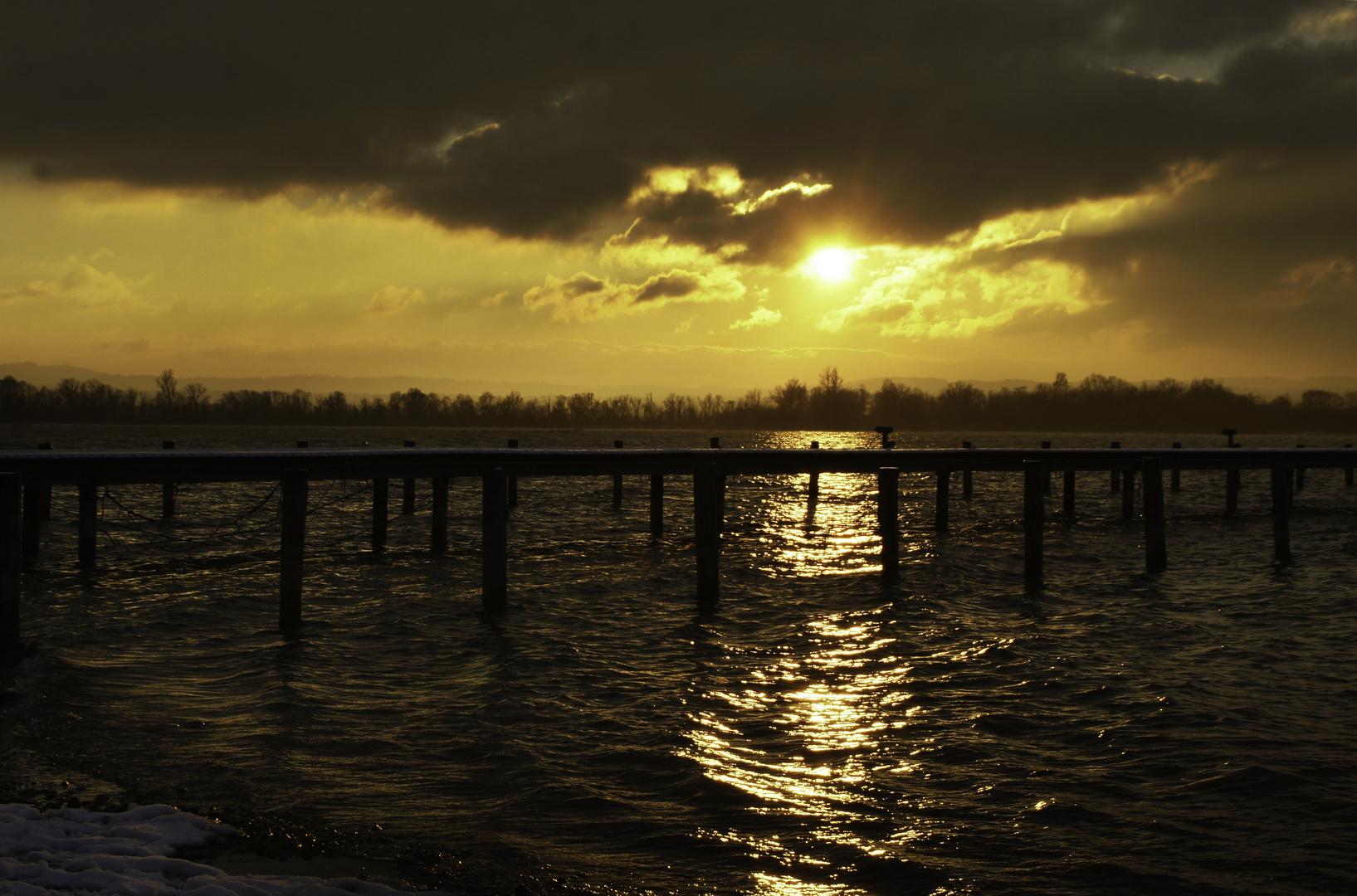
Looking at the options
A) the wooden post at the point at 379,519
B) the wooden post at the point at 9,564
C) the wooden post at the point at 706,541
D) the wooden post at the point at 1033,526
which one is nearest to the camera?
the wooden post at the point at 9,564

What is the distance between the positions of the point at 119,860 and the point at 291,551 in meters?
9.13

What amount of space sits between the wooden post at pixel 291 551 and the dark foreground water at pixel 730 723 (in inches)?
22.6

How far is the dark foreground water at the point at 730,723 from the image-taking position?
288 inches

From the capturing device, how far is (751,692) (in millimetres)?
11781

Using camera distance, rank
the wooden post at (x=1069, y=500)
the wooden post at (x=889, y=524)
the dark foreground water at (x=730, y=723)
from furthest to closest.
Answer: the wooden post at (x=1069, y=500), the wooden post at (x=889, y=524), the dark foreground water at (x=730, y=723)

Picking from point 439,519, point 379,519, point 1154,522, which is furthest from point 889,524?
point 379,519

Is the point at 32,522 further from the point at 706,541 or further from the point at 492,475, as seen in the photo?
the point at 706,541

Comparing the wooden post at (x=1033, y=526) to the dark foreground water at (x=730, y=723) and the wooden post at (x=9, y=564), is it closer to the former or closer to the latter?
the dark foreground water at (x=730, y=723)

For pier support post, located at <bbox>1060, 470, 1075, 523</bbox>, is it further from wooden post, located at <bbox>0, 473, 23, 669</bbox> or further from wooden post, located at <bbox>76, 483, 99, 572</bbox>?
wooden post, located at <bbox>0, 473, 23, 669</bbox>

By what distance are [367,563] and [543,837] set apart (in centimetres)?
1718

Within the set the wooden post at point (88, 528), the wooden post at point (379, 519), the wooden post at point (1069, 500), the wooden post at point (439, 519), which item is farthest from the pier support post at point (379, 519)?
the wooden post at point (1069, 500)

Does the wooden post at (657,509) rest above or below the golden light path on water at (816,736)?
above

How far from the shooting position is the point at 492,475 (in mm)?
17094

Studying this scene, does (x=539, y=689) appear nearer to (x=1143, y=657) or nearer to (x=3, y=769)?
(x=3, y=769)
